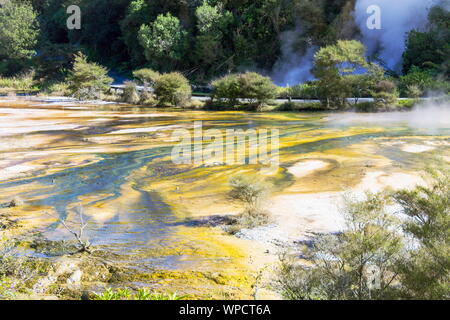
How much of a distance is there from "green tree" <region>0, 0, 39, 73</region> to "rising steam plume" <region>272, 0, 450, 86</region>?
39192 mm

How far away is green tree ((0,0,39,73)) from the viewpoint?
62406 mm

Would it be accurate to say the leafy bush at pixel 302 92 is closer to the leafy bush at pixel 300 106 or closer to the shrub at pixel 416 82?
the leafy bush at pixel 300 106

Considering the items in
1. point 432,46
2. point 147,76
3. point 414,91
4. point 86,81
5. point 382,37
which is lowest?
point 414,91

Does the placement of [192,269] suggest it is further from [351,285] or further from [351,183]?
[351,183]

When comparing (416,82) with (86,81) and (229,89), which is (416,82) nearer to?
(229,89)

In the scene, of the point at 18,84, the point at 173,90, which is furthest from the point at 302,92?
the point at 18,84

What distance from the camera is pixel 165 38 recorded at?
1949 inches

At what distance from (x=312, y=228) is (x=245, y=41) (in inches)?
1610

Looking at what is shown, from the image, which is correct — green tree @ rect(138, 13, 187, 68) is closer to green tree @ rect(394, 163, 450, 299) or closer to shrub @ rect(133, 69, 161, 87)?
shrub @ rect(133, 69, 161, 87)

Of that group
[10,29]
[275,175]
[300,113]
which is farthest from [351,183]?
[10,29]

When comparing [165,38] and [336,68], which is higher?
[165,38]

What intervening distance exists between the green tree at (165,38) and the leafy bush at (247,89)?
16.7m

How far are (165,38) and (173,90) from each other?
1493 cm

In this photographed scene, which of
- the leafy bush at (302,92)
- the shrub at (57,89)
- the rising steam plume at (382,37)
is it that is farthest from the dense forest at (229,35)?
the leafy bush at (302,92)
